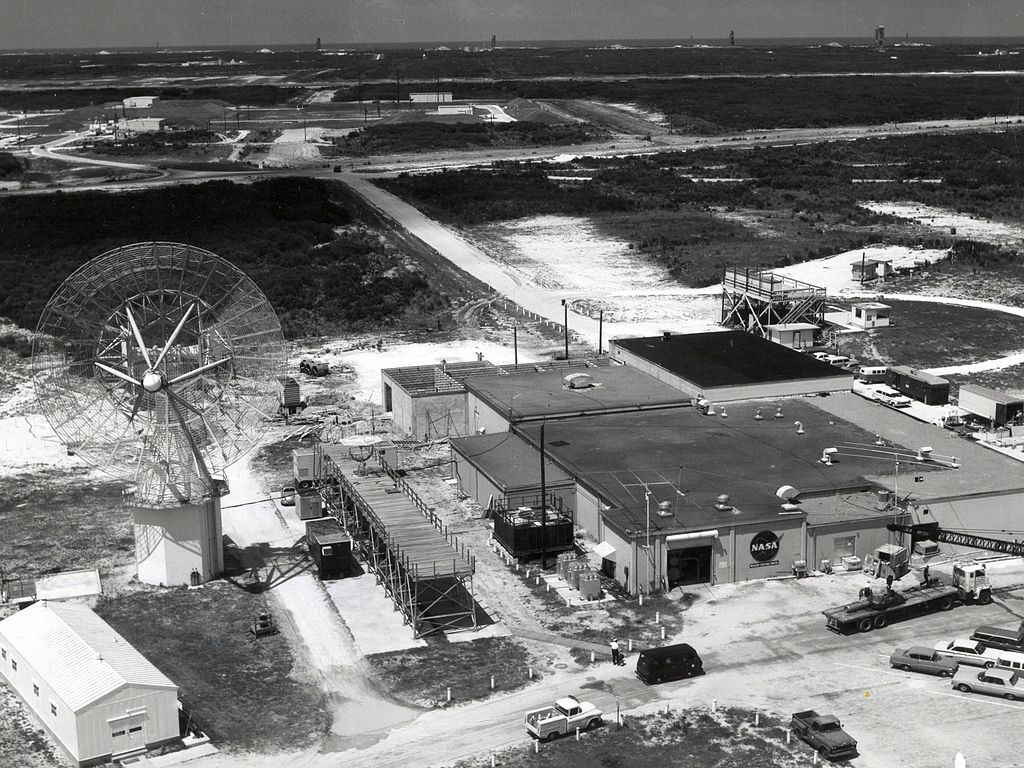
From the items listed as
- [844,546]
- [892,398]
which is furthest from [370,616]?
[892,398]

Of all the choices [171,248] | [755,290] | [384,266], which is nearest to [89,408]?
[171,248]

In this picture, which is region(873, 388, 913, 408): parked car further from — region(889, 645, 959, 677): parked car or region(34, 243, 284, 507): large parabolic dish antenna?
region(34, 243, 284, 507): large parabolic dish antenna

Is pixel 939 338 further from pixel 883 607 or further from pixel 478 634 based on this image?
pixel 478 634

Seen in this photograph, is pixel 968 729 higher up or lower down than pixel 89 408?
lower down

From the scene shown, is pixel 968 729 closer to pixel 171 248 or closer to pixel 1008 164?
pixel 171 248

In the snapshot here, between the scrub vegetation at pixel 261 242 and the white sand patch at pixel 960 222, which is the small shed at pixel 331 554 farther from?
the white sand patch at pixel 960 222

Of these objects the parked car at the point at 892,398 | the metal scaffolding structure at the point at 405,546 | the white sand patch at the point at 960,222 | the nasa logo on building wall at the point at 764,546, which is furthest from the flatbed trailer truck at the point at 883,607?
the white sand patch at the point at 960,222

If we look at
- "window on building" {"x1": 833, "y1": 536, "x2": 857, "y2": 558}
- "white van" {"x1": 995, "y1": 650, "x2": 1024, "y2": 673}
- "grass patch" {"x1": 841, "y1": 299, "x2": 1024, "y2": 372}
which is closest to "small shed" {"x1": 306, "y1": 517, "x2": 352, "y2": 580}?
"window on building" {"x1": 833, "y1": 536, "x2": 857, "y2": 558}

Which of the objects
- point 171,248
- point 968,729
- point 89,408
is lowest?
point 968,729
